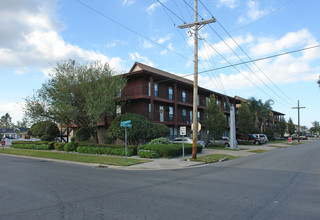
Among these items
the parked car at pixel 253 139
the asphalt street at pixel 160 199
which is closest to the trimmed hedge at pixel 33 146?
the asphalt street at pixel 160 199

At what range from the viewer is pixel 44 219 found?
4867mm

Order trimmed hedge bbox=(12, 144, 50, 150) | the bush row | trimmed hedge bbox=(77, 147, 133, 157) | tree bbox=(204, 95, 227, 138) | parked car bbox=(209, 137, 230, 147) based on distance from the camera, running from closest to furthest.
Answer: trimmed hedge bbox=(77, 147, 133, 157)
the bush row
trimmed hedge bbox=(12, 144, 50, 150)
tree bbox=(204, 95, 227, 138)
parked car bbox=(209, 137, 230, 147)

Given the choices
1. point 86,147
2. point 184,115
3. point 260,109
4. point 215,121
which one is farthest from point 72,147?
point 260,109

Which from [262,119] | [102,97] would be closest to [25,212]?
[102,97]

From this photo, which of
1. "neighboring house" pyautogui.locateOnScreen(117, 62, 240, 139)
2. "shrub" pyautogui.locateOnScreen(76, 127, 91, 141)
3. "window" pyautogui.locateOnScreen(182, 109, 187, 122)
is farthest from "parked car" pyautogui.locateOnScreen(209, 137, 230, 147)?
"shrub" pyautogui.locateOnScreen(76, 127, 91, 141)

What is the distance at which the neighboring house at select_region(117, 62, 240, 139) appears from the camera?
26.7 meters

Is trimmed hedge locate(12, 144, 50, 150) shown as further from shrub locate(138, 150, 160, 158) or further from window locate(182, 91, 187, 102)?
window locate(182, 91, 187, 102)

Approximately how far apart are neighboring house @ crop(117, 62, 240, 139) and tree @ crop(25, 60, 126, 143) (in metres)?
3.22

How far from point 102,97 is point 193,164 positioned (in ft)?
37.7

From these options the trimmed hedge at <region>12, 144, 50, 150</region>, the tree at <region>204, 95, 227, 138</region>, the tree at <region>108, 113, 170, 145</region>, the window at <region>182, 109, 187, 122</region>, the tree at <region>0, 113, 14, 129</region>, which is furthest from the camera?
the tree at <region>0, 113, 14, 129</region>

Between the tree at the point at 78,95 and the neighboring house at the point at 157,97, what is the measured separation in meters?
3.22

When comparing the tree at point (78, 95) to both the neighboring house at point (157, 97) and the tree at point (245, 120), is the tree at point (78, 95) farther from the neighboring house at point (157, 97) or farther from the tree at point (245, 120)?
the tree at point (245, 120)

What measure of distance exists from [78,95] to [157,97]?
891cm

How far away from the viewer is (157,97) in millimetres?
27969
